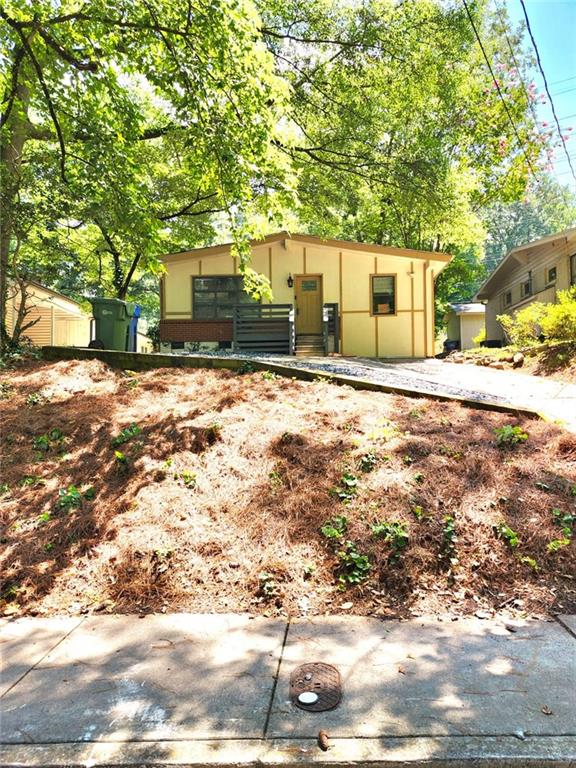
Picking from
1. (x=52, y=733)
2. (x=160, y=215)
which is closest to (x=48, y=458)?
(x=52, y=733)

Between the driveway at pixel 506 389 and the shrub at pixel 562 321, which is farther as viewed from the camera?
the shrub at pixel 562 321

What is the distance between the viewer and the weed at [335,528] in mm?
3269

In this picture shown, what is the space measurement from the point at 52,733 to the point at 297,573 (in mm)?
1560

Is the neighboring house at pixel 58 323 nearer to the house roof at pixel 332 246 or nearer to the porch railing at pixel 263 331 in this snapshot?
the house roof at pixel 332 246

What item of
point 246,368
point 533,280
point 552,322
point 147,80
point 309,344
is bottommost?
point 246,368

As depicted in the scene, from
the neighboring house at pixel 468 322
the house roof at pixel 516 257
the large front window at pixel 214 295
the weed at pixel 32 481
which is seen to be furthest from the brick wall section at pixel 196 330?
the neighboring house at pixel 468 322

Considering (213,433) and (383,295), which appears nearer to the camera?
(213,433)

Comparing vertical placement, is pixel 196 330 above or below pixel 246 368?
above

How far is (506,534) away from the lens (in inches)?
124

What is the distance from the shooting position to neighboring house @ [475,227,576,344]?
50.8 ft

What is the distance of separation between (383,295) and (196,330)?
5956mm

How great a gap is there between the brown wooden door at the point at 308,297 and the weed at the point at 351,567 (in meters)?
12.0

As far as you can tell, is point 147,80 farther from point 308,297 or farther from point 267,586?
point 308,297

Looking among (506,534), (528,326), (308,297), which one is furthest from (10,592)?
(528,326)
